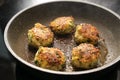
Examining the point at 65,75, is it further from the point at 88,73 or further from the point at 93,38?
the point at 93,38

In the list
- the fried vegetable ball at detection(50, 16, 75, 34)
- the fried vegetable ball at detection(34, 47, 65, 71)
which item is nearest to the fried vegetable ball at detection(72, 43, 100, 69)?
the fried vegetable ball at detection(34, 47, 65, 71)

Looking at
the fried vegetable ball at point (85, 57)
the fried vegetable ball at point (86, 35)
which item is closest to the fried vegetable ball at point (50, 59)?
the fried vegetable ball at point (85, 57)

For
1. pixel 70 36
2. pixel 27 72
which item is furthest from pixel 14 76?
pixel 70 36

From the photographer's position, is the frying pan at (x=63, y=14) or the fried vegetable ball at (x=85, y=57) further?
the frying pan at (x=63, y=14)

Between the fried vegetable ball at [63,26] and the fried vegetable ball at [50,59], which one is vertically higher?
the fried vegetable ball at [63,26]

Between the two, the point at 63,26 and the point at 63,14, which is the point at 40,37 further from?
the point at 63,14

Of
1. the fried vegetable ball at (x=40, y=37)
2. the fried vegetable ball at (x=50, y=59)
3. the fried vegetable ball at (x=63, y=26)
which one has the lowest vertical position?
the fried vegetable ball at (x=50, y=59)

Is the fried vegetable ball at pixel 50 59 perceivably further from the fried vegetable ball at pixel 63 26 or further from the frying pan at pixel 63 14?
the fried vegetable ball at pixel 63 26
